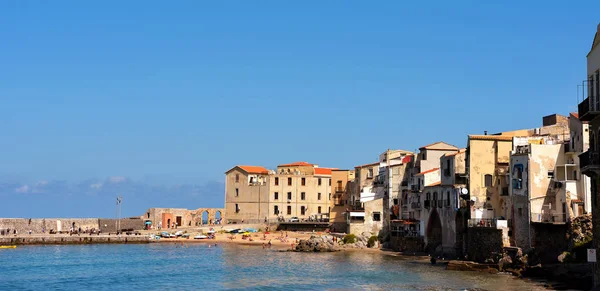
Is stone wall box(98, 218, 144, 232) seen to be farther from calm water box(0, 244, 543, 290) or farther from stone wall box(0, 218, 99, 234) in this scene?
calm water box(0, 244, 543, 290)

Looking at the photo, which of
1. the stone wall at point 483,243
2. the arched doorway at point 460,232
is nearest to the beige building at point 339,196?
the arched doorway at point 460,232

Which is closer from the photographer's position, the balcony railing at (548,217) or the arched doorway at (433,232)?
the balcony railing at (548,217)

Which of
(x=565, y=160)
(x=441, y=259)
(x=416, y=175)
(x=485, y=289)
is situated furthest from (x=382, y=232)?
(x=485, y=289)

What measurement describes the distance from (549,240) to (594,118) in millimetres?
22434

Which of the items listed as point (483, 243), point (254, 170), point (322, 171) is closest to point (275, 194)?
point (254, 170)

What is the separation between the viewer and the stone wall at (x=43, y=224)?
346ft

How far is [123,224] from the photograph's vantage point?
113500mm

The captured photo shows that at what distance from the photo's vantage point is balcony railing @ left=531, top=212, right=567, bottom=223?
54625 mm

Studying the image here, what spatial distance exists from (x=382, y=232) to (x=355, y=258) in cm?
1536

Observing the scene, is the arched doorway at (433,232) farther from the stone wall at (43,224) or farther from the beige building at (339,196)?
the stone wall at (43,224)

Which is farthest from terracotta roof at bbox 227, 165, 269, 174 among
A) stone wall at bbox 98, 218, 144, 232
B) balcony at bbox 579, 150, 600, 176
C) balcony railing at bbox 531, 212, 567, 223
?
balcony at bbox 579, 150, 600, 176

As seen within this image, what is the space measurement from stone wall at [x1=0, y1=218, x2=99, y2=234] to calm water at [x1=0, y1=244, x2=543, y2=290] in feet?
58.5

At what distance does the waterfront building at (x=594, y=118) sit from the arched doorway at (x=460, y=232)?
3010cm

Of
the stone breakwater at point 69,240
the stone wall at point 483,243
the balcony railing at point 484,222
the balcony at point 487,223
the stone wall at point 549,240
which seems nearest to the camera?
the stone wall at point 549,240
